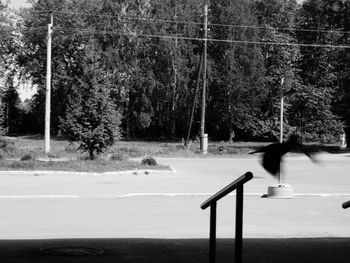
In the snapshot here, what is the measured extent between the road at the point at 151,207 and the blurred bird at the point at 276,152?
5.11m

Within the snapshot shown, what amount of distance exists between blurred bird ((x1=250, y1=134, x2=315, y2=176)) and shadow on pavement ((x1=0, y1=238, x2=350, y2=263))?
20.0 ft

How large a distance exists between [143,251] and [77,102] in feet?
63.7

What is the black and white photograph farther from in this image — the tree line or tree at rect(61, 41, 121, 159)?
the tree line

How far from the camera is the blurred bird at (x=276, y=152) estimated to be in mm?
1393

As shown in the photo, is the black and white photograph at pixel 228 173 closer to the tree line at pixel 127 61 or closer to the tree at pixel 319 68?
the tree at pixel 319 68

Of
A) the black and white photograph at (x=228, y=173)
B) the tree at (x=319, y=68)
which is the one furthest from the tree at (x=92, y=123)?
the tree at (x=319, y=68)

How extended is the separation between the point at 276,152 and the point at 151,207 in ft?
41.6

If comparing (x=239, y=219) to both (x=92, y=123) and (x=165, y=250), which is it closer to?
(x=165, y=250)

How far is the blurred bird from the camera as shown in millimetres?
1393

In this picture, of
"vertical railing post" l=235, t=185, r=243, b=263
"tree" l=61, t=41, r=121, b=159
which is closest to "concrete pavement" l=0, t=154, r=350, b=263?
"vertical railing post" l=235, t=185, r=243, b=263

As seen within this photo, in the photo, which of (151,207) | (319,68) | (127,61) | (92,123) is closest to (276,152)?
(319,68)

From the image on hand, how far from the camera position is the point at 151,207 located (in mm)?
13961

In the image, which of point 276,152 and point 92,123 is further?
point 92,123

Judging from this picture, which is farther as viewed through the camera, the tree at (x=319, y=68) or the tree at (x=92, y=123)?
the tree at (x=92, y=123)
